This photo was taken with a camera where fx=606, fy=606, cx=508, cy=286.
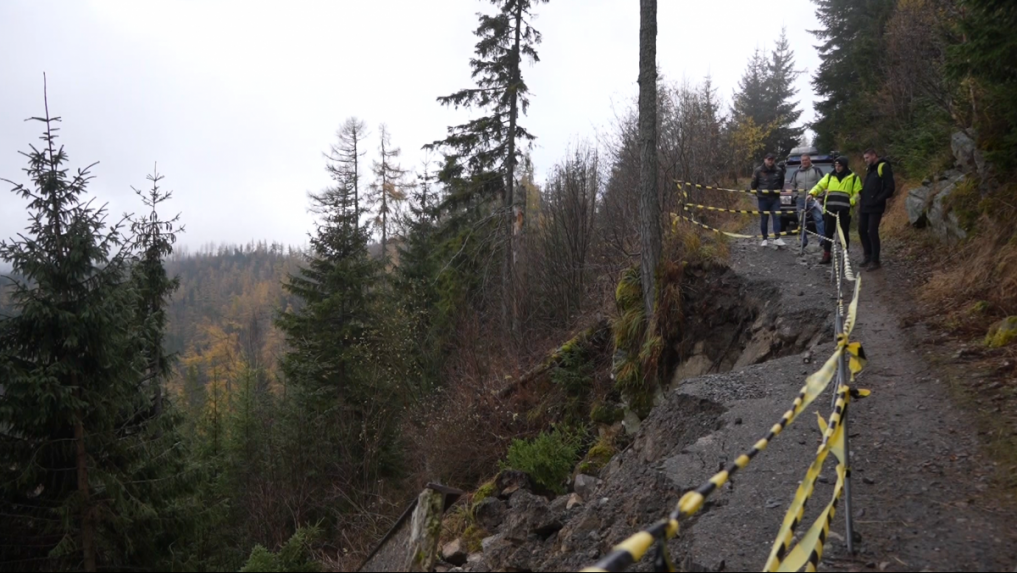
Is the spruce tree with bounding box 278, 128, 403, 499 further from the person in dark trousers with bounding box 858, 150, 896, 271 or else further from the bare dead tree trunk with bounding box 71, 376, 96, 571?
the person in dark trousers with bounding box 858, 150, 896, 271

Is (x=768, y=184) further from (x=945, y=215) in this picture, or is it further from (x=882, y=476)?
(x=882, y=476)

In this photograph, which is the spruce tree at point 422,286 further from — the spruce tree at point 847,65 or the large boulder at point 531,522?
the spruce tree at point 847,65

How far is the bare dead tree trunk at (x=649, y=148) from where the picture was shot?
31.6 feet

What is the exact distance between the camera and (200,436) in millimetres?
25953

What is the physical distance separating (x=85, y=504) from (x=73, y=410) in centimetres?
148

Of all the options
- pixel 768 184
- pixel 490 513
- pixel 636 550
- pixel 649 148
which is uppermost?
pixel 649 148

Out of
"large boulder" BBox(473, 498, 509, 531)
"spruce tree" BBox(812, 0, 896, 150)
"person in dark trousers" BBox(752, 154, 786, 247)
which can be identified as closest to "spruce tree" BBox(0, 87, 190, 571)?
"large boulder" BBox(473, 498, 509, 531)

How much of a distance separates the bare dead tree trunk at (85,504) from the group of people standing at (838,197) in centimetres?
1255

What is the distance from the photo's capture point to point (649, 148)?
9.84 metres

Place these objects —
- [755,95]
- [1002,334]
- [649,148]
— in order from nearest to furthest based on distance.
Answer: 1. [1002,334]
2. [649,148]
3. [755,95]

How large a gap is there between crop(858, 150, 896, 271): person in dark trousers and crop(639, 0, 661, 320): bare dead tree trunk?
327 centimetres

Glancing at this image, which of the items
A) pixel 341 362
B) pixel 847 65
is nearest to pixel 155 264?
pixel 341 362

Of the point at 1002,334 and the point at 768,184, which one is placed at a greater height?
the point at 768,184

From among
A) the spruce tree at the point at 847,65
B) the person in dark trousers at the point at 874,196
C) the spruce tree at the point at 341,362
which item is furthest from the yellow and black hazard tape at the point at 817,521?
the spruce tree at the point at 847,65
